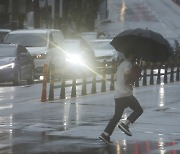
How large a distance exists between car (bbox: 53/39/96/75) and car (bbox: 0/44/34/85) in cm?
172

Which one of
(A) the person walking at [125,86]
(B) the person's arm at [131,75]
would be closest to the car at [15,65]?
(A) the person walking at [125,86]

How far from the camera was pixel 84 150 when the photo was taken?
12.6 metres

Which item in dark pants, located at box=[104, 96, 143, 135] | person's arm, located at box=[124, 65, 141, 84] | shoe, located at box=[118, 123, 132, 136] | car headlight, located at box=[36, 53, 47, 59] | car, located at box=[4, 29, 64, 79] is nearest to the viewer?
person's arm, located at box=[124, 65, 141, 84]

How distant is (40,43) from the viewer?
3388cm

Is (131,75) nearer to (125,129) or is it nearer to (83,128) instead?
(125,129)

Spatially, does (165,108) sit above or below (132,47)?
below

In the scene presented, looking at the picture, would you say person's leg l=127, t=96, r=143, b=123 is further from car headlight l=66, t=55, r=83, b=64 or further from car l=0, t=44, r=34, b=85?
car headlight l=66, t=55, r=83, b=64

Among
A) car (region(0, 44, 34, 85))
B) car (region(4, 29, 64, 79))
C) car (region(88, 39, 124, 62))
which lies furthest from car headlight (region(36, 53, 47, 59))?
car (region(88, 39, 124, 62))

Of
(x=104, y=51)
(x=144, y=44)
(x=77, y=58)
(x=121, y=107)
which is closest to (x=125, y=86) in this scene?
(x=121, y=107)

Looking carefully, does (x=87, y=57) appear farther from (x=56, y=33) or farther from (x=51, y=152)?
(x=51, y=152)

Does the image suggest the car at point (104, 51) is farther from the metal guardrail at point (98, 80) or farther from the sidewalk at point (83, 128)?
the sidewalk at point (83, 128)

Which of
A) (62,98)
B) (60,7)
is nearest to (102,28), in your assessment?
(60,7)

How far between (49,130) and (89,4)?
7360 cm

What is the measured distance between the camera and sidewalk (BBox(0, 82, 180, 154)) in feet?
42.3
